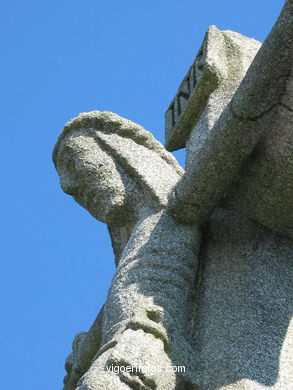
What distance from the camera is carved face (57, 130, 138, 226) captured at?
224 inches

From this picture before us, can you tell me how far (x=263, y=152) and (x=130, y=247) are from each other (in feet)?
2.92

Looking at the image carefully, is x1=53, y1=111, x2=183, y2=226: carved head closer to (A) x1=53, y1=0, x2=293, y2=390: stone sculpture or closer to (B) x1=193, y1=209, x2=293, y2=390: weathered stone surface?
(A) x1=53, y1=0, x2=293, y2=390: stone sculpture

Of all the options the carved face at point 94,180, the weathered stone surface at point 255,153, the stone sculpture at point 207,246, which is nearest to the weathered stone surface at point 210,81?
the stone sculpture at point 207,246

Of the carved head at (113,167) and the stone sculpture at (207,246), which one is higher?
the carved head at (113,167)

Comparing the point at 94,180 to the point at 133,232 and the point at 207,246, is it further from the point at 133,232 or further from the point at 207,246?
the point at 207,246

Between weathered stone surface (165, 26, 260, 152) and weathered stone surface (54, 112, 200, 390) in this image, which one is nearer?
weathered stone surface (54, 112, 200, 390)

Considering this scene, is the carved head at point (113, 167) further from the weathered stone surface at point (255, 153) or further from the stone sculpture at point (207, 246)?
the weathered stone surface at point (255, 153)

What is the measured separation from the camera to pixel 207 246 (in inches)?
206

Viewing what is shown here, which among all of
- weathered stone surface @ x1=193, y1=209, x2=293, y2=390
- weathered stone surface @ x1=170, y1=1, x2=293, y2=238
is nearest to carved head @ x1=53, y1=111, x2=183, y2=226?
weathered stone surface @ x1=170, y1=1, x2=293, y2=238

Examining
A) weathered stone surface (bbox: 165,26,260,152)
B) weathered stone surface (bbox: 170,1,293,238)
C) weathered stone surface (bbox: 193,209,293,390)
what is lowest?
weathered stone surface (bbox: 193,209,293,390)

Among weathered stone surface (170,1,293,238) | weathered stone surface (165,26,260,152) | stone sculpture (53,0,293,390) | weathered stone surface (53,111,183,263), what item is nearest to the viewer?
stone sculpture (53,0,293,390)

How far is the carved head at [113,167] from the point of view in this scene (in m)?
5.64

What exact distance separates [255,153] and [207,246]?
24.1 inches

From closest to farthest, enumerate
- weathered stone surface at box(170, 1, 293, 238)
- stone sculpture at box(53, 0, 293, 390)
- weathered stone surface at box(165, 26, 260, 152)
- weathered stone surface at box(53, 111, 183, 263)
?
stone sculpture at box(53, 0, 293, 390) → weathered stone surface at box(170, 1, 293, 238) → weathered stone surface at box(53, 111, 183, 263) → weathered stone surface at box(165, 26, 260, 152)
